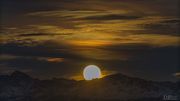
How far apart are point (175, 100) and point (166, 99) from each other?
246 centimetres

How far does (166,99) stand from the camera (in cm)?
6056

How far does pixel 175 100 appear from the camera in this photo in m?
62.5
